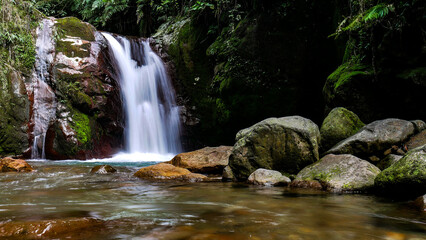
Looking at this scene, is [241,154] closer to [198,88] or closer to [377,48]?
[377,48]

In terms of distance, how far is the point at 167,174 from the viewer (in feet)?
18.9

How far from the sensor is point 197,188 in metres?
4.54

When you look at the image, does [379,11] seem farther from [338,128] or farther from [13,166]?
[13,166]

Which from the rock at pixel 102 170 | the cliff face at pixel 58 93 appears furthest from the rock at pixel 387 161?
the cliff face at pixel 58 93

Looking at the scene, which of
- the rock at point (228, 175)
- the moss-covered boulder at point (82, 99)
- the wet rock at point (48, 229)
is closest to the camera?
the wet rock at point (48, 229)

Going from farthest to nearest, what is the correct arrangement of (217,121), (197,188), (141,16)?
1. (141,16)
2. (217,121)
3. (197,188)

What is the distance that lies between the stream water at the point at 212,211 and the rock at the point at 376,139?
4.70 ft

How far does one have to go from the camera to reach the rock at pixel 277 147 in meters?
5.16

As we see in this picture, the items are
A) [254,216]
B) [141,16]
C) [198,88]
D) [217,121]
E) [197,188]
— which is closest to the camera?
[254,216]

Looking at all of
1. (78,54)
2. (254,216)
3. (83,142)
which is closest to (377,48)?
(254,216)

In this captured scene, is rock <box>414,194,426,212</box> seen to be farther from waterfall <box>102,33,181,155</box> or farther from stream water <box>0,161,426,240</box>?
waterfall <box>102,33,181,155</box>

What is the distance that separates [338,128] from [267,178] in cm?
Answer: 206

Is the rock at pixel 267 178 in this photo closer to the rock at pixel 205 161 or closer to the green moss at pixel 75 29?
the rock at pixel 205 161

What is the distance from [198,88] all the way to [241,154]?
8141 mm
